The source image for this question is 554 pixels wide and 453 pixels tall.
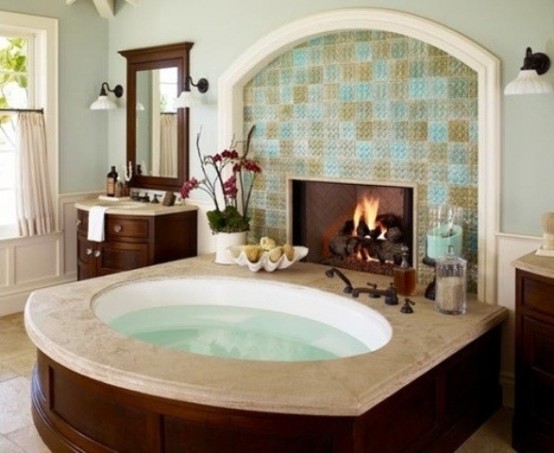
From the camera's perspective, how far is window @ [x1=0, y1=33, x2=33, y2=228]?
17.6 feet

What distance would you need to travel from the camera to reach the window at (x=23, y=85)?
17.6ft

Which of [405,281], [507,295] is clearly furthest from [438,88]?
[507,295]

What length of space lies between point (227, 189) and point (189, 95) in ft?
2.78

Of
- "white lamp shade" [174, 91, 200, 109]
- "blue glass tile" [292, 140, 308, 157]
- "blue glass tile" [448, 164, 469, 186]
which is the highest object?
"white lamp shade" [174, 91, 200, 109]

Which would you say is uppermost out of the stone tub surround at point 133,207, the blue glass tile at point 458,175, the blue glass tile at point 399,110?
the blue glass tile at point 399,110

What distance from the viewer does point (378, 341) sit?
3316mm

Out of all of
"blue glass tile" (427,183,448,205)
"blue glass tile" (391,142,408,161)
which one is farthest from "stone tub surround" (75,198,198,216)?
"blue glass tile" (427,183,448,205)

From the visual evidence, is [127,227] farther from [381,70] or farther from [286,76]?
[381,70]

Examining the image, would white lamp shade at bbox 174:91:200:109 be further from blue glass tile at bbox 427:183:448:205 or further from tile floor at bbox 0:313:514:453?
tile floor at bbox 0:313:514:453

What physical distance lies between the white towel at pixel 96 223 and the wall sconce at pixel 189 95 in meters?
1.06

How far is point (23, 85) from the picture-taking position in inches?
218

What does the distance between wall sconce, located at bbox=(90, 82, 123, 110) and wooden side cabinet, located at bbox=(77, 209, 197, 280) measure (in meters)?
1.03

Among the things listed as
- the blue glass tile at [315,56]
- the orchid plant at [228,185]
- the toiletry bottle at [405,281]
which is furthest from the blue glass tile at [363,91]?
the toiletry bottle at [405,281]

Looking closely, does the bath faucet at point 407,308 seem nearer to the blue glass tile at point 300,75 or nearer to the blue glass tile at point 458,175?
the blue glass tile at point 458,175
